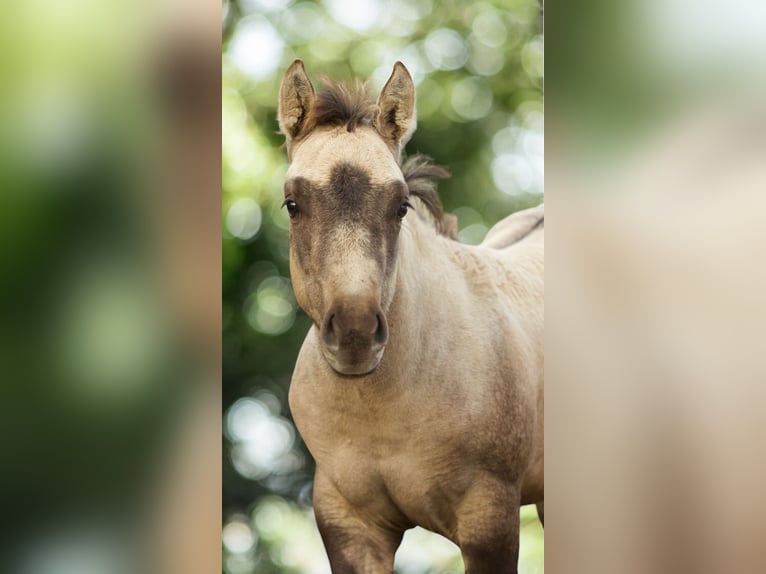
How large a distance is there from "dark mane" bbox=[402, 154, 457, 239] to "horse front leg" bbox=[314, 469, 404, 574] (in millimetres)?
713

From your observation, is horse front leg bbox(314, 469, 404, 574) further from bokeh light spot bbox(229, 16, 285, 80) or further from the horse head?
bokeh light spot bbox(229, 16, 285, 80)

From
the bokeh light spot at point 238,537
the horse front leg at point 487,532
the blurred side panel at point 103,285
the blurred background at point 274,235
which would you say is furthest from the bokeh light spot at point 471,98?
the bokeh light spot at point 238,537

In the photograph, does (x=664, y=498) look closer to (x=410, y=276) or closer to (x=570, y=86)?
(x=410, y=276)

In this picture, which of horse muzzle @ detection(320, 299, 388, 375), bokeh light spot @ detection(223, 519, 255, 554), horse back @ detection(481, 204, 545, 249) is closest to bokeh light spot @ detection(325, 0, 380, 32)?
horse back @ detection(481, 204, 545, 249)

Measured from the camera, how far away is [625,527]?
1.84 meters

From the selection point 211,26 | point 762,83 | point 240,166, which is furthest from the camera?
point 240,166

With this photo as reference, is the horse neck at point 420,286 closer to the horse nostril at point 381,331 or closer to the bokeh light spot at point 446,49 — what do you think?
the horse nostril at point 381,331

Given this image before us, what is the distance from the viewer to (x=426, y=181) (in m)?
2.07

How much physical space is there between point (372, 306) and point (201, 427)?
1.59ft

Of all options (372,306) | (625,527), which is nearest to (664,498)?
(625,527)

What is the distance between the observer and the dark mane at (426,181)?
2.04 meters

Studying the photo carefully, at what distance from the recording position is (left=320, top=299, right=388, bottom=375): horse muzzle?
6.23 feet

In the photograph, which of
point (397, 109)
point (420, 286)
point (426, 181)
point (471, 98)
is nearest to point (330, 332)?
point (420, 286)

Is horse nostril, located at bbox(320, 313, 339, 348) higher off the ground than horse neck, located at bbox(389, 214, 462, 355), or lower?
lower
